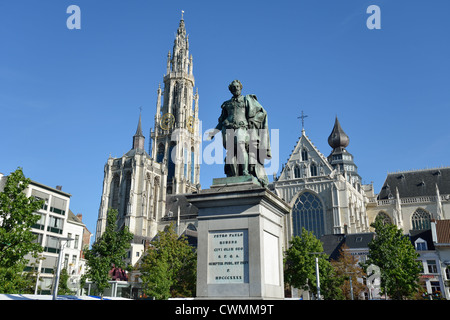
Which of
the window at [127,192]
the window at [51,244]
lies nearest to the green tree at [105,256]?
the window at [51,244]

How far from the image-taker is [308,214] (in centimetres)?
5669

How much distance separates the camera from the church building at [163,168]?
77125 mm

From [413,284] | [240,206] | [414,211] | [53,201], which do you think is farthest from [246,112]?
[414,211]

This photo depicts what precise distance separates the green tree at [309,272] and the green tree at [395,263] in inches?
151

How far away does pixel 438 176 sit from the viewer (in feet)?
228

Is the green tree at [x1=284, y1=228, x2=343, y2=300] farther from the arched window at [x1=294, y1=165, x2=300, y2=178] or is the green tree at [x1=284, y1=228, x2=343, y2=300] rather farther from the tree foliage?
the arched window at [x1=294, y1=165, x2=300, y2=178]

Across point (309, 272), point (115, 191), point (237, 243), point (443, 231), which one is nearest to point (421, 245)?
point (443, 231)

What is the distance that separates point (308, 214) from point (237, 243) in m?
51.1

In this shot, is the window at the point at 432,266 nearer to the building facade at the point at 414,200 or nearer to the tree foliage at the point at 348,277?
the tree foliage at the point at 348,277

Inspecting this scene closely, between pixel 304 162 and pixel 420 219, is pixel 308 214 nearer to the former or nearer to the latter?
pixel 304 162

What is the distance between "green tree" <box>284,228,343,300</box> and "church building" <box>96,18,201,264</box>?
3231 cm

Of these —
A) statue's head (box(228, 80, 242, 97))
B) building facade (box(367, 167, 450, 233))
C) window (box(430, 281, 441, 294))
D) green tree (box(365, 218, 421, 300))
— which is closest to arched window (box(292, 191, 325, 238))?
window (box(430, 281, 441, 294))

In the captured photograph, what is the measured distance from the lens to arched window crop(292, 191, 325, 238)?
55906 millimetres
